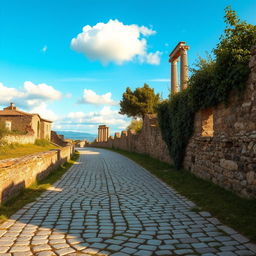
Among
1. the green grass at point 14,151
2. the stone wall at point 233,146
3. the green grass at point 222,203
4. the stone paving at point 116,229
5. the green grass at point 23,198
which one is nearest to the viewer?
the stone paving at point 116,229

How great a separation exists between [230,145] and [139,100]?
38.0 m

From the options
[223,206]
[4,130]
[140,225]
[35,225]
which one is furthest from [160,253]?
[4,130]

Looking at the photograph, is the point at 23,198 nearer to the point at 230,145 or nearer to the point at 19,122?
the point at 230,145

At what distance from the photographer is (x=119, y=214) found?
4.95m

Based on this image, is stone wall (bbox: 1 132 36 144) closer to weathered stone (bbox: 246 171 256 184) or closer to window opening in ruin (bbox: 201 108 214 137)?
window opening in ruin (bbox: 201 108 214 137)

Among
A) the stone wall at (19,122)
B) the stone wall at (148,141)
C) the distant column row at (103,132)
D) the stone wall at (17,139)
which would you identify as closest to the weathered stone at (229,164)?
the stone wall at (148,141)

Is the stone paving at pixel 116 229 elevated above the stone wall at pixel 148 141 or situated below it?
below

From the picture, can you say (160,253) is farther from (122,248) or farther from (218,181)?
(218,181)

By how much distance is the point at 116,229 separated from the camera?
161 inches

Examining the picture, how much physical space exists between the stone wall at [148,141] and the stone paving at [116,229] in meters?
Answer: 7.98

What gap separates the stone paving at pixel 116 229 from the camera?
11.0 ft

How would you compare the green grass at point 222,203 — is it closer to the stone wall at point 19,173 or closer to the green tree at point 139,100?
the stone wall at point 19,173

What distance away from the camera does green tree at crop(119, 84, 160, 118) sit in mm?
43875

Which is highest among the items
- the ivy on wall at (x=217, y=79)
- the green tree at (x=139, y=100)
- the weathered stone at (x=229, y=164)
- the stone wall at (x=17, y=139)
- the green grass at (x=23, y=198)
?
the green tree at (x=139, y=100)
